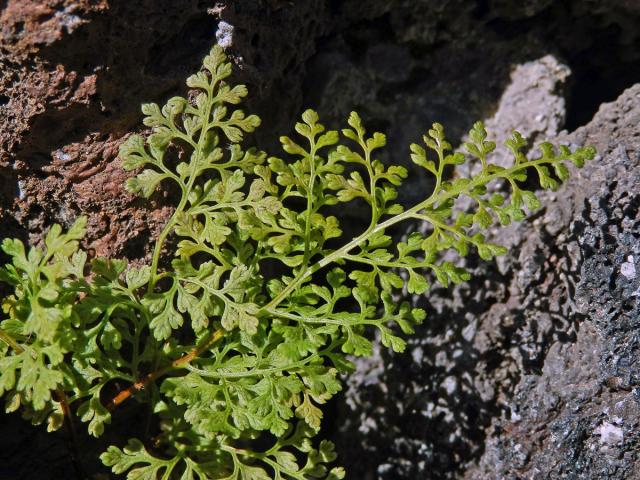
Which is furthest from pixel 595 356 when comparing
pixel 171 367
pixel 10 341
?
pixel 10 341

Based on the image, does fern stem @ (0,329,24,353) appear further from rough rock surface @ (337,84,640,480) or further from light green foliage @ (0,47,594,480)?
rough rock surface @ (337,84,640,480)

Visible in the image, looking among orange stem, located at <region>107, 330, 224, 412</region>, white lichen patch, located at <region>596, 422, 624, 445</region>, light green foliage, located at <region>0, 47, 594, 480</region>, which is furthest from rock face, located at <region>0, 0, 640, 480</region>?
orange stem, located at <region>107, 330, 224, 412</region>

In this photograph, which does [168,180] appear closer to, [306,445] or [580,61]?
[306,445]

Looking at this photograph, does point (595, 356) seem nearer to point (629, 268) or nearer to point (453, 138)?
point (629, 268)

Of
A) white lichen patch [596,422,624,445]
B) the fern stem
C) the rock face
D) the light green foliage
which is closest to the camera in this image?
the fern stem

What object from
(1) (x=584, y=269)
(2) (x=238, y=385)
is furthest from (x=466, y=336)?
(2) (x=238, y=385)

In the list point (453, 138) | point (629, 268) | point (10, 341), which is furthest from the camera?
point (453, 138)

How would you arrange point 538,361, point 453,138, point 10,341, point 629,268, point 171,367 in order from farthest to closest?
point 453,138, point 538,361, point 629,268, point 171,367, point 10,341

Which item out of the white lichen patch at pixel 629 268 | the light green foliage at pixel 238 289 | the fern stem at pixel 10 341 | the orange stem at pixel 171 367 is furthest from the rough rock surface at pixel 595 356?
the fern stem at pixel 10 341

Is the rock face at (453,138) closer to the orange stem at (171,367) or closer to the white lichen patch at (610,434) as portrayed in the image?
the white lichen patch at (610,434)

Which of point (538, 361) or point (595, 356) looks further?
point (538, 361)
